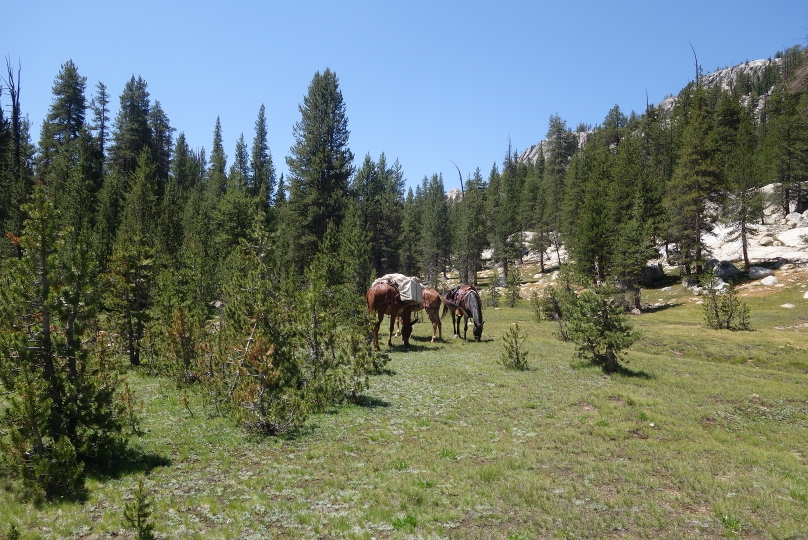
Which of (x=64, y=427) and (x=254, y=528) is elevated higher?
(x=64, y=427)

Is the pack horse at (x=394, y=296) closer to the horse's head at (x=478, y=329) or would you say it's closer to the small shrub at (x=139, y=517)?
the horse's head at (x=478, y=329)

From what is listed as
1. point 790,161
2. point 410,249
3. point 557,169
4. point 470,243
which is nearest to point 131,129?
point 410,249

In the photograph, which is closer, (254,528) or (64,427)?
(254,528)

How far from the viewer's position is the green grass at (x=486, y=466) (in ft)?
24.4

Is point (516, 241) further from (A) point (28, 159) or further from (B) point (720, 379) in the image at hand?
(A) point (28, 159)

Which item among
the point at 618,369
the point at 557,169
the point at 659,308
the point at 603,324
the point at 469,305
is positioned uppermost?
the point at 557,169

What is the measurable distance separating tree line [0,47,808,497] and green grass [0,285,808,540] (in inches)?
47.7

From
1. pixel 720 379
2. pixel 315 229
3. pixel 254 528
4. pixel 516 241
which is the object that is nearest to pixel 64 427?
pixel 254 528

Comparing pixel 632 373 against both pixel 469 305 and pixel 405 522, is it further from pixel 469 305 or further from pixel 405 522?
pixel 405 522

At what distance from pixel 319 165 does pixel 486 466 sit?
4416 cm

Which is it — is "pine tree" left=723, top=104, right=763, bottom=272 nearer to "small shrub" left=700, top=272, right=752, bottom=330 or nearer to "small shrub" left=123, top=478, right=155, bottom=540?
"small shrub" left=700, top=272, right=752, bottom=330

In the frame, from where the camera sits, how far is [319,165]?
160 feet

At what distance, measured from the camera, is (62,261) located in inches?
383

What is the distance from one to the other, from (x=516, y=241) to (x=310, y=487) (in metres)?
76.0
